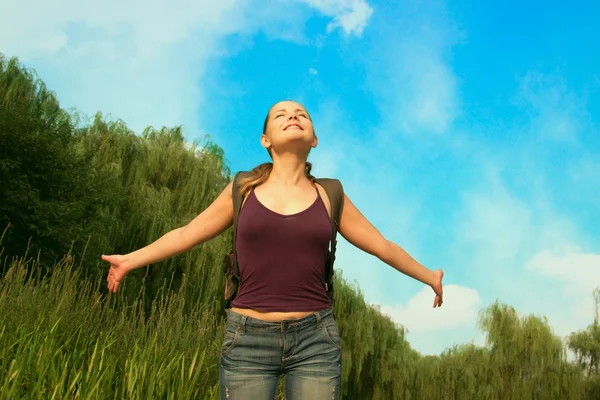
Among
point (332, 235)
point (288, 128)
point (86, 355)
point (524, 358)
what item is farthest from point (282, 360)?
point (524, 358)

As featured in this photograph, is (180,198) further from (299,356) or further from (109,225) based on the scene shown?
(299,356)

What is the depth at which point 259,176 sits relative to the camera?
2.54 meters

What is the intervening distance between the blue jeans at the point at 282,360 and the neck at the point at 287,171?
0.60 m

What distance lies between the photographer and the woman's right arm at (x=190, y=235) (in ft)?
8.54

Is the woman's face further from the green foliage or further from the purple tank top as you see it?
the green foliage

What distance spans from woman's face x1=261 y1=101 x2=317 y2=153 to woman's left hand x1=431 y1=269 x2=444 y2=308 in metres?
0.87

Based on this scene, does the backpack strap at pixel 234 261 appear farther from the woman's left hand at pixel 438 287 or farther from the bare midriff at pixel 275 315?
the woman's left hand at pixel 438 287

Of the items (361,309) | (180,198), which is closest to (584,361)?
(361,309)

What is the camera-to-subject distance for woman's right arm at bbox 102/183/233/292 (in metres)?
2.60

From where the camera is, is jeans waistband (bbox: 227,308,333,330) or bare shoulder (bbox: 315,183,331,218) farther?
bare shoulder (bbox: 315,183,331,218)

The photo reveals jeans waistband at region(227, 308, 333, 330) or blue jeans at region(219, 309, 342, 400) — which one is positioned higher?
jeans waistband at region(227, 308, 333, 330)

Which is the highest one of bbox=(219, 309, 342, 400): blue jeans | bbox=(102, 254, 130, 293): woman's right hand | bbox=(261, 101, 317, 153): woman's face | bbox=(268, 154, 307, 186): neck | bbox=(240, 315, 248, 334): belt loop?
bbox=(261, 101, 317, 153): woman's face

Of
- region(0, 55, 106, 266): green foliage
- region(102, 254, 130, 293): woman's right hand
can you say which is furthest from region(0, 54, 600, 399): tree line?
region(102, 254, 130, 293): woman's right hand

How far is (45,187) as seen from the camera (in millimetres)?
11844
